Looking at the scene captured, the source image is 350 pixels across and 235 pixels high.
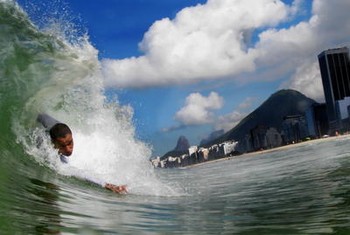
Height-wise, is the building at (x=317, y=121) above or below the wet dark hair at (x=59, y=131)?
above

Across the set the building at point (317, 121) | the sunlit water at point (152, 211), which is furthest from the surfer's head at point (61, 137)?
the building at point (317, 121)


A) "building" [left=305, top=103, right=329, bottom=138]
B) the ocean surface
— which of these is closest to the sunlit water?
the ocean surface

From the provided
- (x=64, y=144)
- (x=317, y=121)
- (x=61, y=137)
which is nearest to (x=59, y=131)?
(x=61, y=137)

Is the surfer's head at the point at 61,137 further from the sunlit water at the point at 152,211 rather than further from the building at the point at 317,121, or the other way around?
the building at the point at 317,121

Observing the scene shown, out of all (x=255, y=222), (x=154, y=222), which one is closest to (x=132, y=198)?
(x=154, y=222)

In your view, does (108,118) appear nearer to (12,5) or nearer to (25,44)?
(25,44)

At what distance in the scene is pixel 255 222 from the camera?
5102mm

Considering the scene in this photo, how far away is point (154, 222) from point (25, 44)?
874cm

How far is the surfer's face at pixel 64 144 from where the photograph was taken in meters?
8.34

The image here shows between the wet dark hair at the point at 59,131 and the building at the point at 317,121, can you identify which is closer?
the wet dark hair at the point at 59,131

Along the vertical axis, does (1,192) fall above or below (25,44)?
below

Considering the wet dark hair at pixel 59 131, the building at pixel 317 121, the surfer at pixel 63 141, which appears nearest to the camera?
the surfer at pixel 63 141

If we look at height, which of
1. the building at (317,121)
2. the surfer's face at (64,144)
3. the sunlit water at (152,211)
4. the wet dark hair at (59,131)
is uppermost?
the building at (317,121)

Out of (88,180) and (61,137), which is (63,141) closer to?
(61,137)
